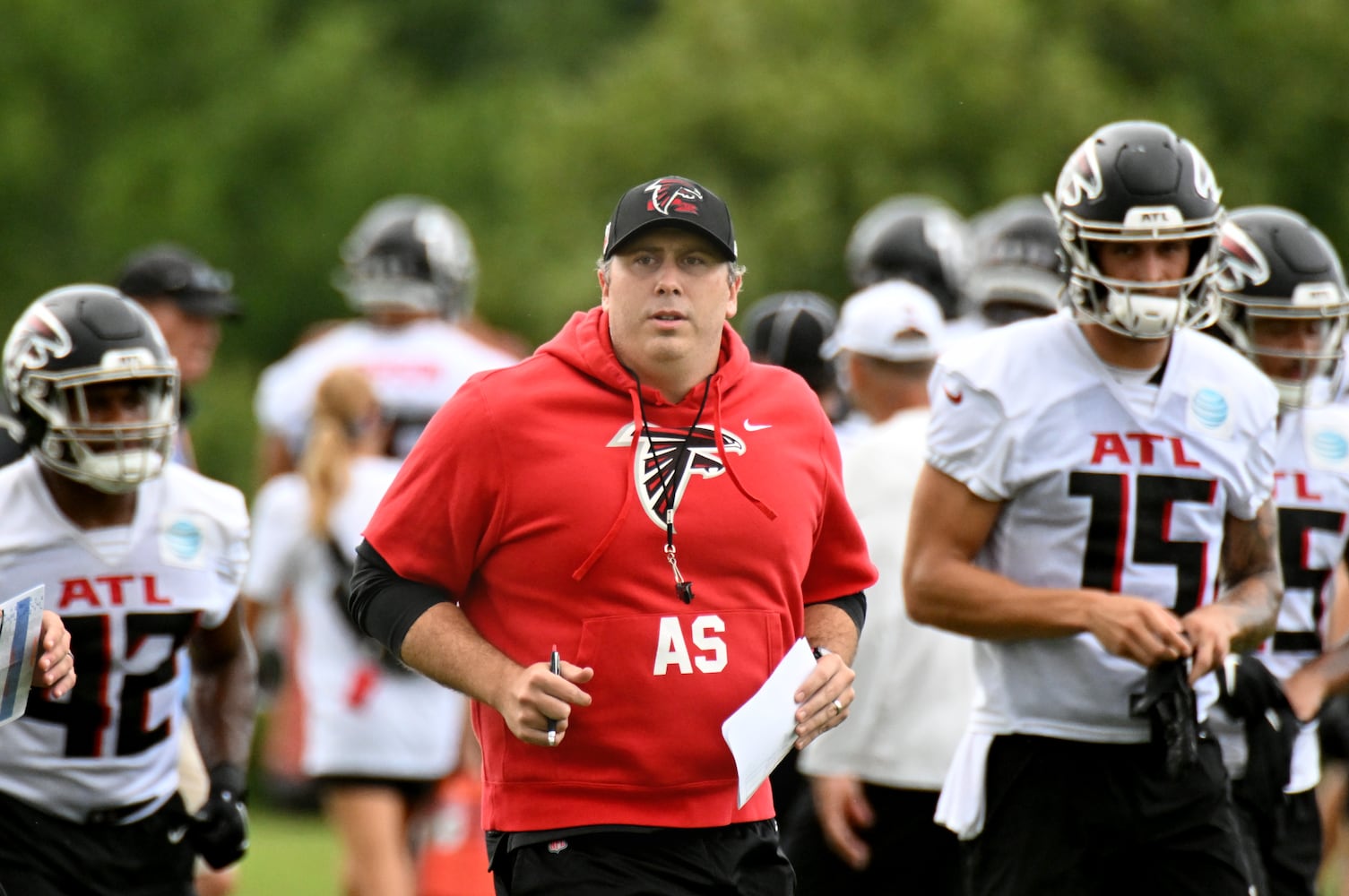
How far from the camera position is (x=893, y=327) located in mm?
7227

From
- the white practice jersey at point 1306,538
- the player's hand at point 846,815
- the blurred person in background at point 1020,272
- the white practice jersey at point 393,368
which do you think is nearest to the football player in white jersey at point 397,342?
the white practice jersey at point 393,368

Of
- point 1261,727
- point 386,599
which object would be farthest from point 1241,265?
point 386,599

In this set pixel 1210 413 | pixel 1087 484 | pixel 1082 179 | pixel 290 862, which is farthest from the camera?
pixel 290 862

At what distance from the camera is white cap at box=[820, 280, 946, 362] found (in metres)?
7.22

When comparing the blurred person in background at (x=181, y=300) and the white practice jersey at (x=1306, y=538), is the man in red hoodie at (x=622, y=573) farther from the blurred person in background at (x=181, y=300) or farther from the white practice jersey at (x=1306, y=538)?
the blurred person in background at (x=181, y=300)

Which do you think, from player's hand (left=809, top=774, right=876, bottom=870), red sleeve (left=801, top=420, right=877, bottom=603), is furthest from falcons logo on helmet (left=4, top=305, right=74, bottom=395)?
player's hand (left=809, top=774, right=876, bottom=870)

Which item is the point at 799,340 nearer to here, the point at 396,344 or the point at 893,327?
the point at 893,327

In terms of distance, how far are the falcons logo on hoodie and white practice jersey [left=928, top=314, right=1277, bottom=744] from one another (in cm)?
87

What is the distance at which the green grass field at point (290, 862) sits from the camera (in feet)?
44.8

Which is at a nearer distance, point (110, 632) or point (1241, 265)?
point (110, 632)

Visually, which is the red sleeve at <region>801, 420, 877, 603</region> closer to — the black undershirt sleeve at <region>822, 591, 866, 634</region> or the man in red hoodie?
the black undershirt sleeve at <region>822, 591, 866, 634</region>

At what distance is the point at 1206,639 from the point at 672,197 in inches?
64.5

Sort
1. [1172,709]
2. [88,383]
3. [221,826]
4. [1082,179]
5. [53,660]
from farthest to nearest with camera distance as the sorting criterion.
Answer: [221,826], [88,383], [1082,179], [1172,709], [53,660]

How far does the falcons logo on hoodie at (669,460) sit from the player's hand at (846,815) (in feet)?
8.00
